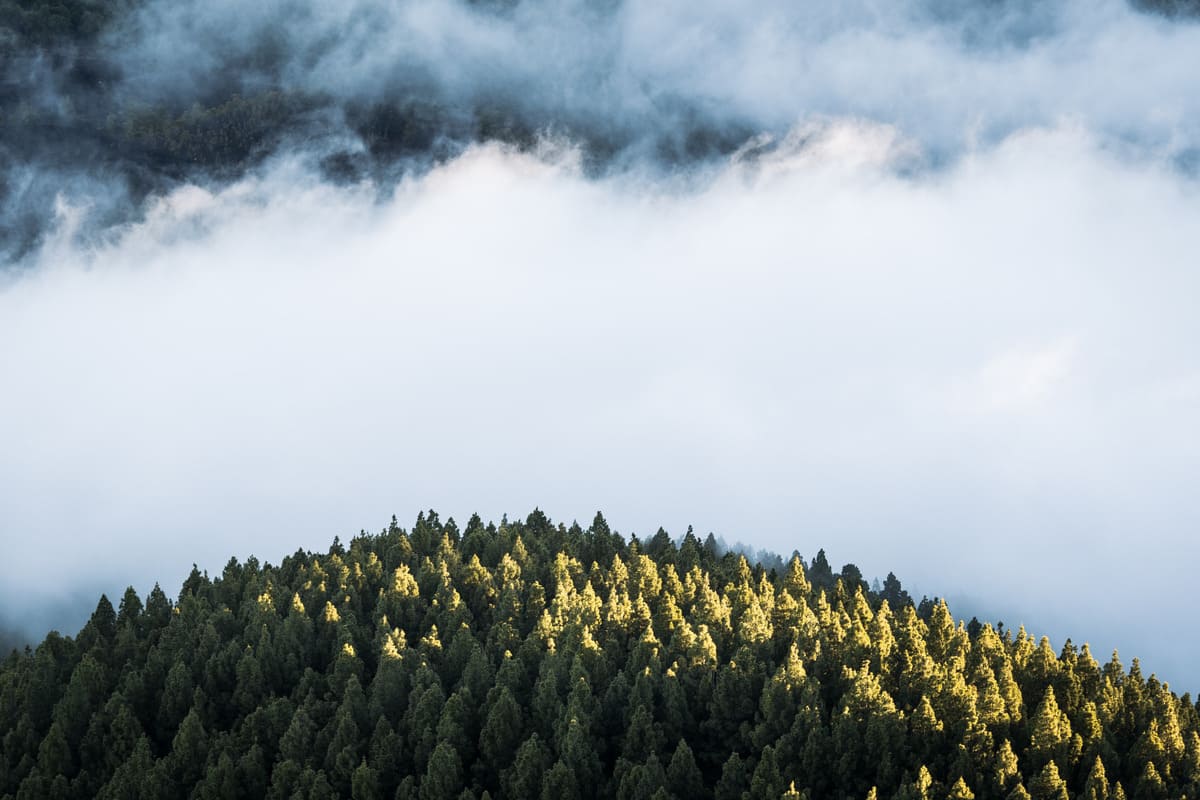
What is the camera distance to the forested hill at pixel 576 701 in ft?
163

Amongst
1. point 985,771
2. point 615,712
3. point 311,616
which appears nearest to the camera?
point 985,771

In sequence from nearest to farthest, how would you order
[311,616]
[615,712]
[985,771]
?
[985,771]
[615,712]
[311,616]

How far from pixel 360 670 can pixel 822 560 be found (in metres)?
30.5

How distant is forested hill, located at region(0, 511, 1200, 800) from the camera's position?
49688mm

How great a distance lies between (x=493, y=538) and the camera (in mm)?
74375

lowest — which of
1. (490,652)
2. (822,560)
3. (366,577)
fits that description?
(490,652)

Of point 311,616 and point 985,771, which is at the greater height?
point 311,616

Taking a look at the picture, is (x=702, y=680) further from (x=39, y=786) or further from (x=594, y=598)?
Answer: (x=39, y=786)

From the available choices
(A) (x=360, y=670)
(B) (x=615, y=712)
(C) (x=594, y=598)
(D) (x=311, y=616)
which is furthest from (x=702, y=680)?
(D) (x=311, y=616)

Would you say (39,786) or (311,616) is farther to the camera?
(311,616)

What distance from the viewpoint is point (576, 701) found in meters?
52.3

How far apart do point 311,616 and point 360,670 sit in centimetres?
829

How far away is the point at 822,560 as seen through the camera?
3073 inches

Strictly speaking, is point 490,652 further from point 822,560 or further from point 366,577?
point 822,560
